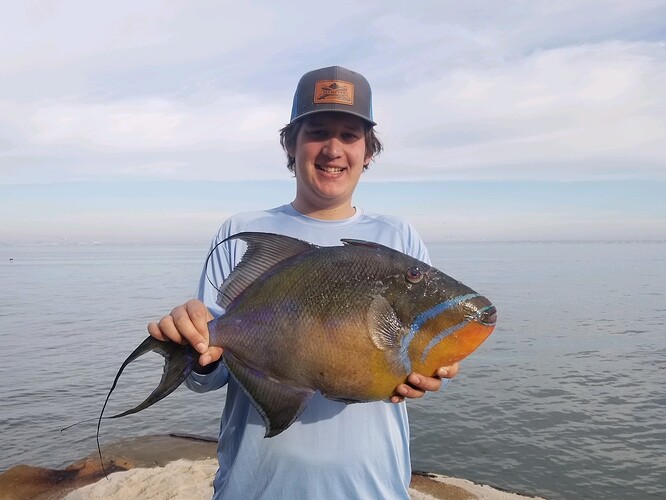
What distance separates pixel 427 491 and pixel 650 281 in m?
37.7

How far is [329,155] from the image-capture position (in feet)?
9.57

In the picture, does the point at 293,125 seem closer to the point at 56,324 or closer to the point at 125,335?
the point at 125,335

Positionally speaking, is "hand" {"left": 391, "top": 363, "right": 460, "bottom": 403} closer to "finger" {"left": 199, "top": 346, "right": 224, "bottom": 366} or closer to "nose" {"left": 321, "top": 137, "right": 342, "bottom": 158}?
"finger" {"left": 199, "top": 346, "right": 224, "bottom": 366}

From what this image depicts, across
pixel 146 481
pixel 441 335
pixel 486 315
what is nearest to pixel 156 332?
pixel 441 335

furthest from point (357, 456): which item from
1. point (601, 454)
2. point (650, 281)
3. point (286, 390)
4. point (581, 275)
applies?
point (581, 275)

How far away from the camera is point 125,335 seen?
19.2 meters

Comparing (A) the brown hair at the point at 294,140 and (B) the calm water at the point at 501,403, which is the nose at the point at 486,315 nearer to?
(A) the brown hair at the point at 294,140

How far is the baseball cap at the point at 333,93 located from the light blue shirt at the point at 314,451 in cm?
109

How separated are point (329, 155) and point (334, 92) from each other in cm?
34

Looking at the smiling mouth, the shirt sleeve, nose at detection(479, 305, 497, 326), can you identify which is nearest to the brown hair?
the smiling mouth

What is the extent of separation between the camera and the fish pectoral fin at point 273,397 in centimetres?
211

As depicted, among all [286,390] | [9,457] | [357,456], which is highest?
[286,390]

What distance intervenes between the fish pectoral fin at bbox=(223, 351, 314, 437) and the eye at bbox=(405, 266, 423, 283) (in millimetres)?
602

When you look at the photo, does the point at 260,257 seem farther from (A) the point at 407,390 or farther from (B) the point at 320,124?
(B) the point at 320,124
